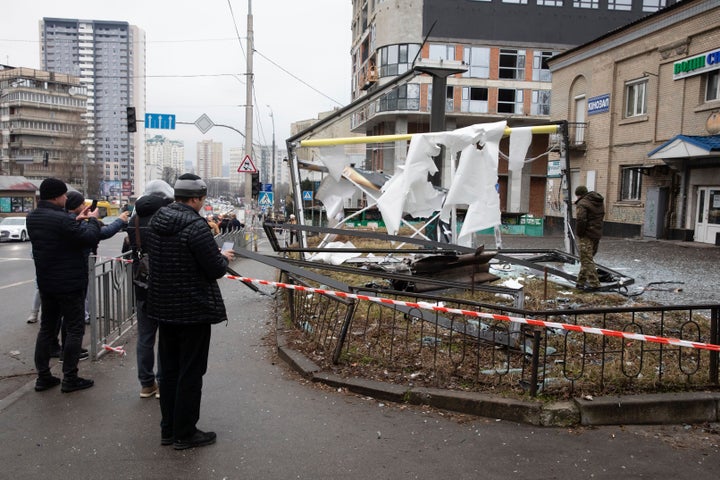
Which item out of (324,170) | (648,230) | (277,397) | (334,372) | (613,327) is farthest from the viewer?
(648,230)

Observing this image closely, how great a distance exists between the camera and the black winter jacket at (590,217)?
9320 mm

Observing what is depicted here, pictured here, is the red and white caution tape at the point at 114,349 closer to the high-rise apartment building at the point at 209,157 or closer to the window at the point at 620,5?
the window at the point at 620,5

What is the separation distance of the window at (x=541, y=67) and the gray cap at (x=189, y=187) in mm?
44700

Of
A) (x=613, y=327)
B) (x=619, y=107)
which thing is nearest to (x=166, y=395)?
(x=613, y=327)

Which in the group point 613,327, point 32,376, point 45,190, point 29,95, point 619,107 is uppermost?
point 29,95

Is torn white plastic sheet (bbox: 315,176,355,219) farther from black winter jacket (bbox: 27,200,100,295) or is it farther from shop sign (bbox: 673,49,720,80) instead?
shop sign (bbox: 673,49,720,80)

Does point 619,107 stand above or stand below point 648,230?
above

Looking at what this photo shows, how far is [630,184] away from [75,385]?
2534cm

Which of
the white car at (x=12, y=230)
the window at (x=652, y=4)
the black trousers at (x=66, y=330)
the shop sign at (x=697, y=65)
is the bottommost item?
the white car at (x=12, y=230)

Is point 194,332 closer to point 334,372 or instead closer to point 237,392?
point 237,392

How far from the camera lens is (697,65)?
20.4 metres

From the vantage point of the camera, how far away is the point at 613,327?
6.67 meters

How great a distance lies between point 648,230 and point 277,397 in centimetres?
2220

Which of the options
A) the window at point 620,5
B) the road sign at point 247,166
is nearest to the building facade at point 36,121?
the window at point 620,5
